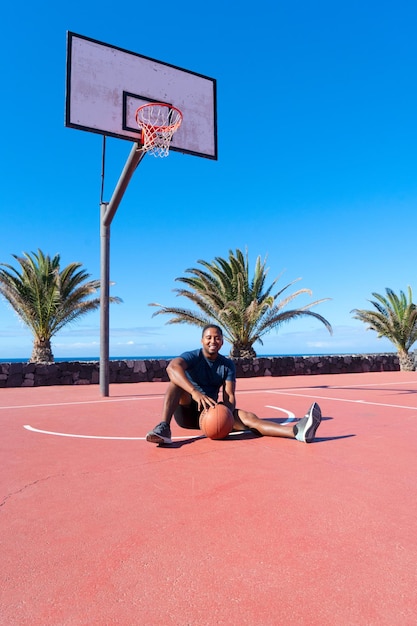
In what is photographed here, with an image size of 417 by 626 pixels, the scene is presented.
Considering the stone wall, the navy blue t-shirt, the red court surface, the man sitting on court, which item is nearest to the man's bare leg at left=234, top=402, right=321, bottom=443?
the man sitting on court

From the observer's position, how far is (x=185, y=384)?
4949 millimetres

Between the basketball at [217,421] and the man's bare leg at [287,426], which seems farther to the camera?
the basketball at [217,421]

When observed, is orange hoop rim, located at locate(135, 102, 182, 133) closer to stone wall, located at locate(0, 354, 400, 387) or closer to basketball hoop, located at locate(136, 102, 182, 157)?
basketball hoop, located at locate(136, 102, 182, 157)

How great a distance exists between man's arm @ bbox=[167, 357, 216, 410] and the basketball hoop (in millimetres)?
6203

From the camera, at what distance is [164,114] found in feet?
34.4

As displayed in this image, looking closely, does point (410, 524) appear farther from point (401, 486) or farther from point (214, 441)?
point (214, 441)

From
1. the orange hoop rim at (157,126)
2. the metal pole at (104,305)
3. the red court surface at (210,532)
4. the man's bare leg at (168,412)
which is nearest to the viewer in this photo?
the red court surface at (210,532)

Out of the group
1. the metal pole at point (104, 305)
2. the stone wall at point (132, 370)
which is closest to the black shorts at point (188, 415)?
the metal pole at point (104, 305)

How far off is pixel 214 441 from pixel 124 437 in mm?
1182

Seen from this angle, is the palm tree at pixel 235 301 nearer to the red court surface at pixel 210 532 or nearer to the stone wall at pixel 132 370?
the stone wall at pixel 132 370

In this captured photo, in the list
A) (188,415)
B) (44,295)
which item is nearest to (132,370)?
(44,295)

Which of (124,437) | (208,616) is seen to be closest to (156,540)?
(208,616)

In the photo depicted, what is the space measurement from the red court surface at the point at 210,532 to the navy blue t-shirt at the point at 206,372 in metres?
0.63

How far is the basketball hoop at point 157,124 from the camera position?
994 centimetres
